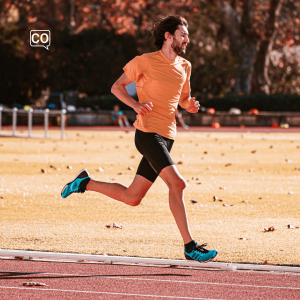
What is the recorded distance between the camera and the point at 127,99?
565 centimetres

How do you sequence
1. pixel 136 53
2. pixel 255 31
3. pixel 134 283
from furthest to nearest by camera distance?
pixel 136 53
pixel 255 31
pixel 134 283

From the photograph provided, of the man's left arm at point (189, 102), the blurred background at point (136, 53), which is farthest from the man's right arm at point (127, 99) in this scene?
the blurred background at point (136, 53)

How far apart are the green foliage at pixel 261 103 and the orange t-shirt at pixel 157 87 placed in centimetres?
3370

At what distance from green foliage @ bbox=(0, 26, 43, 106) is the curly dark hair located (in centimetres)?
3505

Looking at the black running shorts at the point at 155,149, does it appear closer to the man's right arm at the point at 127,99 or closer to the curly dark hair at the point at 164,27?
the man's right arm at the point at 127,99

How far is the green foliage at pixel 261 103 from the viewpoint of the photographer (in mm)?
39050

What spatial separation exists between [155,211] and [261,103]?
31133mm

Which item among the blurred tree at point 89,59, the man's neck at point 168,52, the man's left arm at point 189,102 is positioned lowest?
the blurred tree at point 89,59

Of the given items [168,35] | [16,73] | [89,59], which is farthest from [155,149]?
[89,59]

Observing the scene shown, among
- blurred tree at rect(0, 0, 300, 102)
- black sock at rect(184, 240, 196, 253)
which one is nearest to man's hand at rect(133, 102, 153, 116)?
black sock at rect(184, 240, 196, 253)

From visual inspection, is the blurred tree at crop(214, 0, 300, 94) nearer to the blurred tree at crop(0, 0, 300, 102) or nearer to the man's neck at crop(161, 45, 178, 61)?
the blurred tree at crop(0, 0, 300, 102)

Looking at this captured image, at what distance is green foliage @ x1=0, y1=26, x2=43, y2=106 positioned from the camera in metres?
40.0

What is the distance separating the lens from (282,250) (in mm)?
6215

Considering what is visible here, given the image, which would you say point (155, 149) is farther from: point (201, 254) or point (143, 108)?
point (201, 254)
